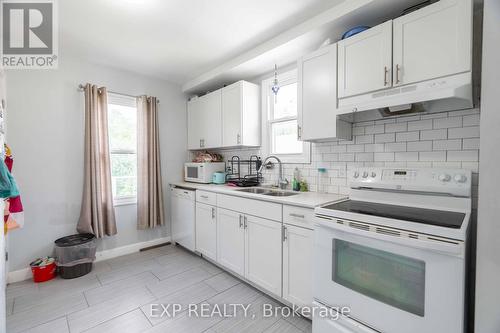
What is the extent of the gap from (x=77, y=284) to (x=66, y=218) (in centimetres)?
81

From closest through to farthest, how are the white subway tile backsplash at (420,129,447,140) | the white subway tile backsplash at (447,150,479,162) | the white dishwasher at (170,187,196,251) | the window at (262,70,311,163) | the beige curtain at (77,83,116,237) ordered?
the white subway tile backsplash at (447,150,479,162) → the white subway tile backsplash at (420,129,447,140) → the window at (262,70,311,163) → the beige curtain at (77,83,116,237) → the white dishwasher at (170,187,196,251)

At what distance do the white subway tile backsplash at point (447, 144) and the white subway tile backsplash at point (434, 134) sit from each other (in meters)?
0.03

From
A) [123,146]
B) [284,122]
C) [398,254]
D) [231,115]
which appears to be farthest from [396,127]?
[123,146]

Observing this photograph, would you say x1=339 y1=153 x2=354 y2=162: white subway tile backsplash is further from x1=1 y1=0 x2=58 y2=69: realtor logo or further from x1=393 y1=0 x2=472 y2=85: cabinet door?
x1=1 y1=0 x2=58 y2=69: realtor logo

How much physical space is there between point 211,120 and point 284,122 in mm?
1139

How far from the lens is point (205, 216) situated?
9.14 ft

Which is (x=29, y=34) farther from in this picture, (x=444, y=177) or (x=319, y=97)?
(x=444, y=177)

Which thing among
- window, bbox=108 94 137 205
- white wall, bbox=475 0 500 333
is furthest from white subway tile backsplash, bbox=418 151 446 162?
window, bbox=108 94 137 205

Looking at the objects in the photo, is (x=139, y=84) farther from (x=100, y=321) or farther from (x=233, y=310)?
(x=233, y=310)

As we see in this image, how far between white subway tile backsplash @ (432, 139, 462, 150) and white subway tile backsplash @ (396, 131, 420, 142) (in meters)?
0.13

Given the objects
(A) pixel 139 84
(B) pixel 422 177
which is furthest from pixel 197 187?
(B) pixel 422 177

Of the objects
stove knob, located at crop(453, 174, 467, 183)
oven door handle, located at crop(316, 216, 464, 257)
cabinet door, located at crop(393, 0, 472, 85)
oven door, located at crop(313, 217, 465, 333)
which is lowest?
oven door, located at crop(313, 217, 465, 333)

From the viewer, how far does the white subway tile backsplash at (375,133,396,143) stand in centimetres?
190

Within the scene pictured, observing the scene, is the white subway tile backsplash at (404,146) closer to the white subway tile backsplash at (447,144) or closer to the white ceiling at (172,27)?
the white subway tile backsplash at (447,144)
